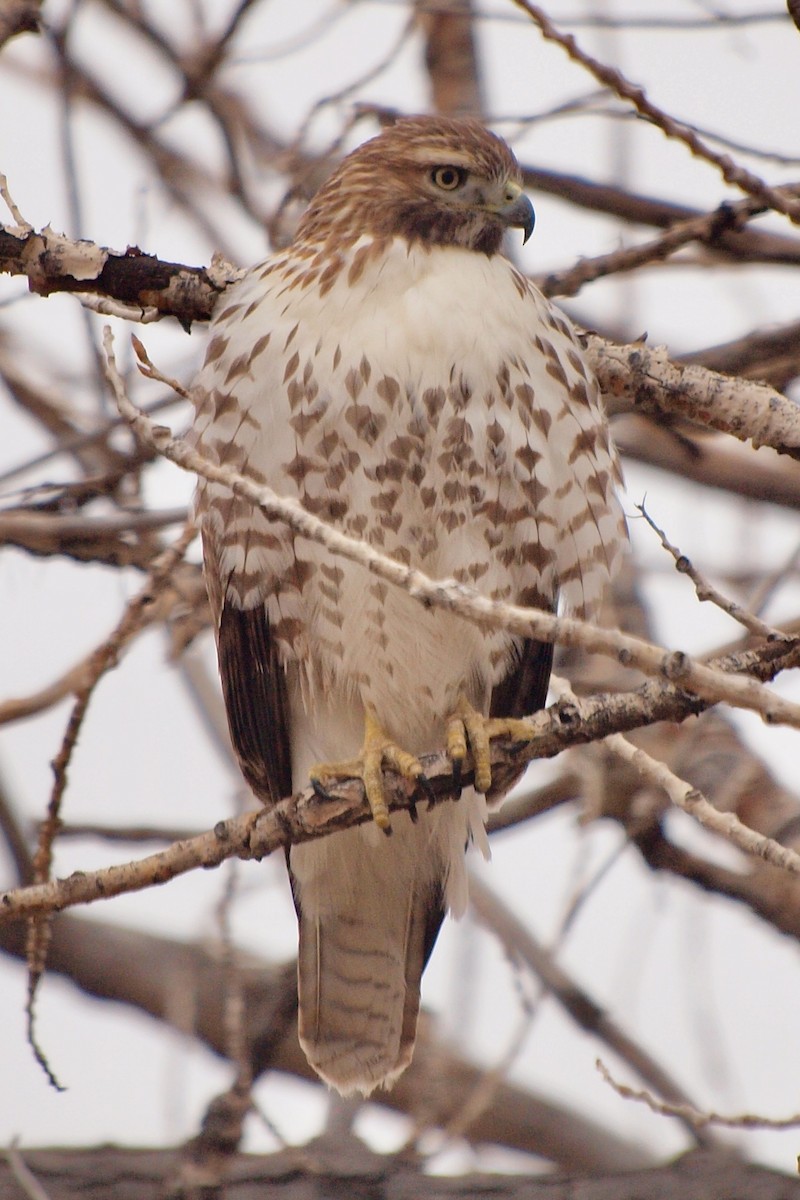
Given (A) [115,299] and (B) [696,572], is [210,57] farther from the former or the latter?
(B) [696,572]

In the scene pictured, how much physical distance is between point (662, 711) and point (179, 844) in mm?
878

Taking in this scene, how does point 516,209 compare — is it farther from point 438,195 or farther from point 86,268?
point 86,268

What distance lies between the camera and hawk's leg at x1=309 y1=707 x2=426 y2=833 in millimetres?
3207

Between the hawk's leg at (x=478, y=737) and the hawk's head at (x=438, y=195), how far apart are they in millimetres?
1121

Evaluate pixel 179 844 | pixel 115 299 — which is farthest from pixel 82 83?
pixel 179 844

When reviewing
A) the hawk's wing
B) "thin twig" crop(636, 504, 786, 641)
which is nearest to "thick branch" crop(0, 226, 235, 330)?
the hawk's wing

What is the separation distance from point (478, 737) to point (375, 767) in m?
0.24

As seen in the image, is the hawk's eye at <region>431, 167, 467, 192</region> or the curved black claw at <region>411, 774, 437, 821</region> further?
the hawk's eye at <region>431, 167, 467, 192</region>

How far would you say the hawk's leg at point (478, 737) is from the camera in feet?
10.6

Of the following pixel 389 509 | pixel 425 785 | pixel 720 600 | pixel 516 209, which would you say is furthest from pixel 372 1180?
pixel 516 209

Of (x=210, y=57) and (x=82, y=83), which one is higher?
(x=82, y=83)

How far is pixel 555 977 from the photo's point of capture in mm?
4160

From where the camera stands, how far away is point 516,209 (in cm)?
365

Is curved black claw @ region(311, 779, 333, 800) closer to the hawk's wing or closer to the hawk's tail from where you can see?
the hawk's wing
